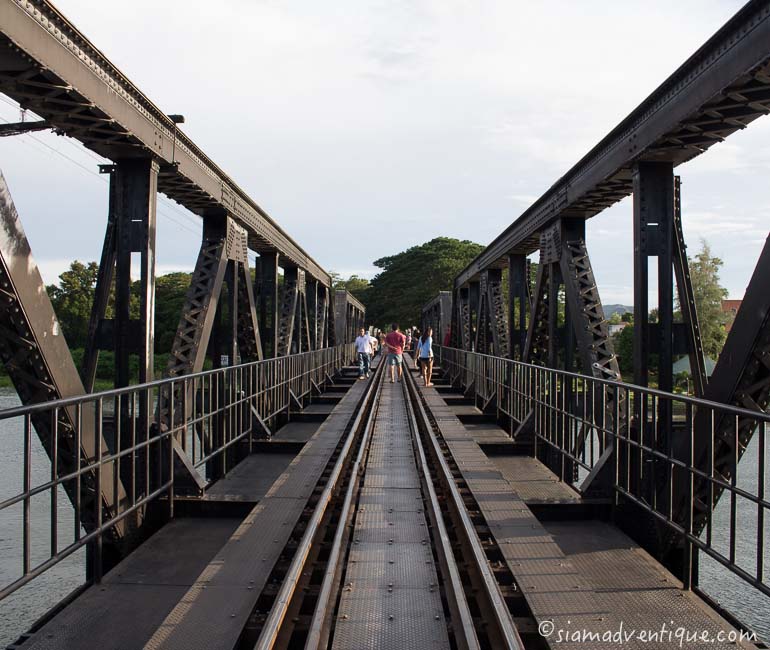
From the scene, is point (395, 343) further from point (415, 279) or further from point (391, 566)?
point (415, 279)

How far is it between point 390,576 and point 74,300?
4624cm

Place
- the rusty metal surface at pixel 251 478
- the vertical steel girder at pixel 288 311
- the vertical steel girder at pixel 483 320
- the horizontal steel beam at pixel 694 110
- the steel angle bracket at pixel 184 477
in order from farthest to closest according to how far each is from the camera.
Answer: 1. the vertical steel girder at pixel 483 320
2. the vertical steel girder at pixel 288 311
3. the rusty metal surface at pixel 251 478
4. the steel angle bracket at pixel 184 477
5. the horizontal steel beam at pixel 694 110

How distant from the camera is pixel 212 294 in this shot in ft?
28.8

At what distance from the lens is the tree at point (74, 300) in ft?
143

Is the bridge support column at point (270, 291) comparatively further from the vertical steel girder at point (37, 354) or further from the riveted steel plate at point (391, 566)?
the riveted steel plate at point (391, 566)

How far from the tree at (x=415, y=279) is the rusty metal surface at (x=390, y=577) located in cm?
6133

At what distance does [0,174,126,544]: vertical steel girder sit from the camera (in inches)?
181

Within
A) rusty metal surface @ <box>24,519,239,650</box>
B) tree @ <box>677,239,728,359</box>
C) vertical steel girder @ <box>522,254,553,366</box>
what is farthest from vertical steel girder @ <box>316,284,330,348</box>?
tree @ <box>677,239,728,359</box>

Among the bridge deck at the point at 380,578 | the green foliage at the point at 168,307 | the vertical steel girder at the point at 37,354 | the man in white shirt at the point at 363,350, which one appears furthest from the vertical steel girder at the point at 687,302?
the green foliage at the point at 168,307

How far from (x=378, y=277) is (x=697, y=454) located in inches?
2985

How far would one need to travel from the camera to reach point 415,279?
238 feet

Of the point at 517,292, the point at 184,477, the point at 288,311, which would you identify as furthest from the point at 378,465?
the point at 288,311

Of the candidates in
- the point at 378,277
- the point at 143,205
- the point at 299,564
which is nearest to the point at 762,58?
the point at 299,564

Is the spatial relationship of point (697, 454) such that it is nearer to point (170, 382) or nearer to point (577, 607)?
point (577, 607)
